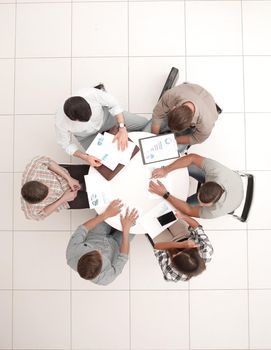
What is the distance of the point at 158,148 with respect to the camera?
2514 mm

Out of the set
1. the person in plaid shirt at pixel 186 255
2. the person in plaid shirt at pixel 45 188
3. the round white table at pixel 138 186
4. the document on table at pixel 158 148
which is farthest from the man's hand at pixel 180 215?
the person in plaid shirt at pixel 45 188

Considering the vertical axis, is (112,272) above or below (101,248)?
below

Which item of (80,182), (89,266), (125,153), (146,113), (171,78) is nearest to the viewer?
(89,266)

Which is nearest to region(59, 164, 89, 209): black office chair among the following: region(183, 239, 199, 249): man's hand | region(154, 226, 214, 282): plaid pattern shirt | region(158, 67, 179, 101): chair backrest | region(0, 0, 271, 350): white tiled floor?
region(0, 0, 271, 350): white tiled floor

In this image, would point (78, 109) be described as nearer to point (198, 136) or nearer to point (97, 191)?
point (97, 191)

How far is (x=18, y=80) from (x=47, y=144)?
66cm

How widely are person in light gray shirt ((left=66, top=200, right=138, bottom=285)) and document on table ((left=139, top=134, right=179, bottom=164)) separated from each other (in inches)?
15.7

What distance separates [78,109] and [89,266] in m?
0.99

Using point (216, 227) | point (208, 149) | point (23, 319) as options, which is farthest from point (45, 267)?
point (208, 149)

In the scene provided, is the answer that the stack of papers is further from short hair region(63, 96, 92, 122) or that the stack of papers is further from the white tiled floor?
the white tiled floor

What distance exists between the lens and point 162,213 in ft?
8.23

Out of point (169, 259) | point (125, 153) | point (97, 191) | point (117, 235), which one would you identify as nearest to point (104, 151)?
point (125, 153)

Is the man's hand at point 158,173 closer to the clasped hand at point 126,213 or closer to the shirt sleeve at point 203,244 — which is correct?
the clasped hand at point 126,213

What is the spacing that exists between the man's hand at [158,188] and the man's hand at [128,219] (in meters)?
0.20
